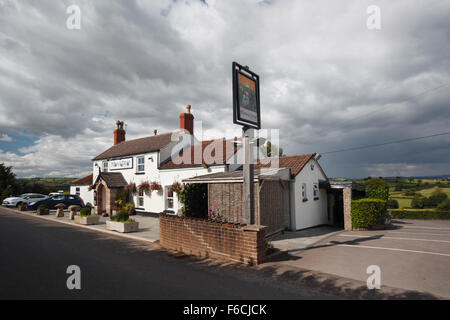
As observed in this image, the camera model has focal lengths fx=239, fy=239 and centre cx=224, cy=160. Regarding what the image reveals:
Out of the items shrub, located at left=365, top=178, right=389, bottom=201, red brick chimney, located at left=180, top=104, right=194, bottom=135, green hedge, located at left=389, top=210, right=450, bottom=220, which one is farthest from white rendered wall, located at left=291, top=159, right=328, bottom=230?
green hedge, located at left=389, top=210, right=450, bottom=220

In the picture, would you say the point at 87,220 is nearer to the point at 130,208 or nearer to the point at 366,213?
the point at 130,208

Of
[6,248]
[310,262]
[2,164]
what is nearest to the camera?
[310,262]

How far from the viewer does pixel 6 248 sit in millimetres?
8680

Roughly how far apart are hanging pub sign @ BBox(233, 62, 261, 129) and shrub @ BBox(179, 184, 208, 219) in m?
5.88

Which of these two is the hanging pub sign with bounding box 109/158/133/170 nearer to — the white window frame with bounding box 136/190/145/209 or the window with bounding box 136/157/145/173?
the window with bounding box 136/157/145/173

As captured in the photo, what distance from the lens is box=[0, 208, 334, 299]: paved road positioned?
499 centimetres

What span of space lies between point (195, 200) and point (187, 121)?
10.0m

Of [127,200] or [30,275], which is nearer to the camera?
[30,275]

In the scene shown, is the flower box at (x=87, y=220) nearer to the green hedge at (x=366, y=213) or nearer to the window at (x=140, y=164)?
the window at (x=140, y=164)

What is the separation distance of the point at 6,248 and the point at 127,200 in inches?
492

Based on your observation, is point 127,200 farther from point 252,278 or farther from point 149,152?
point 252,278
